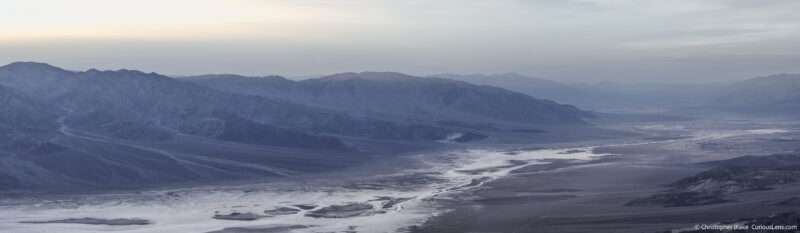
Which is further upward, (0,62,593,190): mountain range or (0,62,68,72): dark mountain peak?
(0,62,68,72): dark mountain peak

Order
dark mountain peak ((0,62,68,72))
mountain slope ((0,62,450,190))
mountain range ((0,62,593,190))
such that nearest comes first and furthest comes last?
mountain slope ((0,62,450,190)) < mountain range ((0,62,593,190)) < dark mountain peak ((0,62,68,72))

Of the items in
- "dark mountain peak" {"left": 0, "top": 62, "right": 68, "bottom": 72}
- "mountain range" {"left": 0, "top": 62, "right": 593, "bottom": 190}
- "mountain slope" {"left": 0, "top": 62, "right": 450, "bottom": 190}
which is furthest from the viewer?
"dark mountain peak" {"left": 0, "top": 62, "right": 68, "bottom": 72}

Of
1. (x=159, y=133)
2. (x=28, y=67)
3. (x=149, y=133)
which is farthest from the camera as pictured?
(x=28, y=67)

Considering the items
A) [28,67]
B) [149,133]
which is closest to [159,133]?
[149,133]

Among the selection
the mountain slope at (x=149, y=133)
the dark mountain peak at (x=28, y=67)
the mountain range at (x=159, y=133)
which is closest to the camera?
the mountain slope at (x=149, y=133)

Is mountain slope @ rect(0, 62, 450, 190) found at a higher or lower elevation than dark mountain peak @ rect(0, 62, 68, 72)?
lower

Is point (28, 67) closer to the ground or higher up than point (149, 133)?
higher up

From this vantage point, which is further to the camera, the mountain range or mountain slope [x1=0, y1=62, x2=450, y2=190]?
the mountain range

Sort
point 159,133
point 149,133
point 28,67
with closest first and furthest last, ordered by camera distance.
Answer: point 149,133, point 159,133, point 28,67

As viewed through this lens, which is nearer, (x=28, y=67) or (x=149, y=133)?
(x=149, y=133)

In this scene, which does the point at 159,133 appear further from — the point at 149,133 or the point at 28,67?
the point at 28,67

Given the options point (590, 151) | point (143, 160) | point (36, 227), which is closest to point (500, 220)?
point (36, 227)

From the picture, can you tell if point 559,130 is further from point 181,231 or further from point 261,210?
point 181,231
